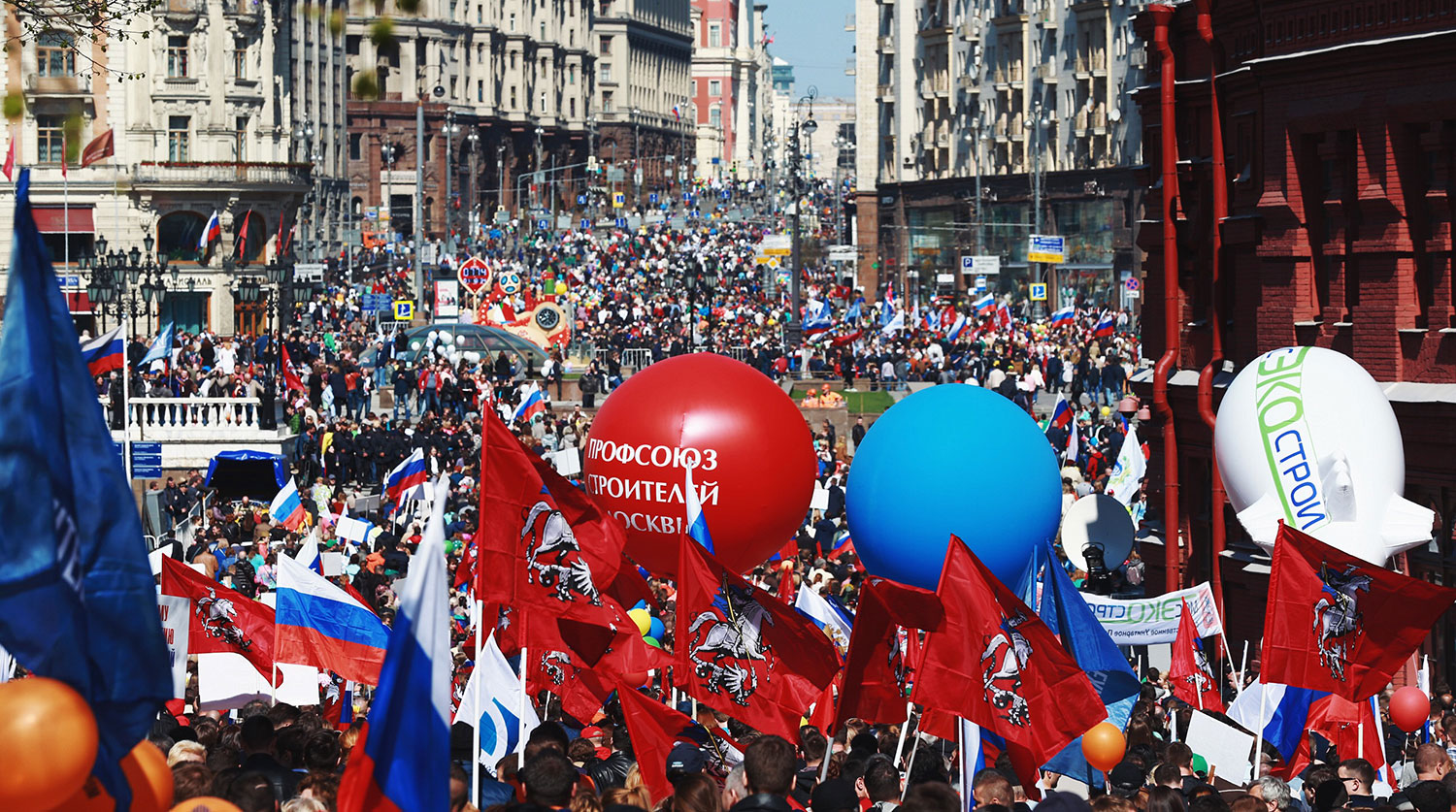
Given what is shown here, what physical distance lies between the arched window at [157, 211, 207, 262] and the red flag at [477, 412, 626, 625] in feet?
207

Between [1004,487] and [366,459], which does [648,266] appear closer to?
[366,459]

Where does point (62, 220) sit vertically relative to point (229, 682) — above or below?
above

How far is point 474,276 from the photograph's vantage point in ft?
173

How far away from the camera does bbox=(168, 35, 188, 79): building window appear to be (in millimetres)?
74312

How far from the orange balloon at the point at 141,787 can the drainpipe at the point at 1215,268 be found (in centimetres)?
1338

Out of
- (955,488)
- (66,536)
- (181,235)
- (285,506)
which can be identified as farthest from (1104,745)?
(181,235)

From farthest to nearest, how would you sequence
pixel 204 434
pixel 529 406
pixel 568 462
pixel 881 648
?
pixel 529 406 < pixel 204 434 < pixel 568 462 < pixel 881 648

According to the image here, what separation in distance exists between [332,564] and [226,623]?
24.7 ft

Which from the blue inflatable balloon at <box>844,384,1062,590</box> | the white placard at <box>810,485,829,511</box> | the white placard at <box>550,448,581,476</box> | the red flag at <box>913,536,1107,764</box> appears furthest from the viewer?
the white placard at <box>550,448,581,476</box>

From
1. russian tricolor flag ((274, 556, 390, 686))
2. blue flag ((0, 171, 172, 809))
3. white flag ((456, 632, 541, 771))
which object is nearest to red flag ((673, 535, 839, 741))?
white flag ((456, 632, 541, 771))

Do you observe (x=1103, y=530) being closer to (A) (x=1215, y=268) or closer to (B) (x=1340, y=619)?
(A) (x=1215, y=268)

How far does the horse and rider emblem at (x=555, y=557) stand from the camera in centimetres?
1248

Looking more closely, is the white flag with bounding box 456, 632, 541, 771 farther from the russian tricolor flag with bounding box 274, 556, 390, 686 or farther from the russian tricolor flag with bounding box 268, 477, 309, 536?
the russian tricolor flag with bounding box 268, 477, 309, 536

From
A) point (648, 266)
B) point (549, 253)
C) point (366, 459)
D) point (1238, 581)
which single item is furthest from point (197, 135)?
point (1238, 581)
